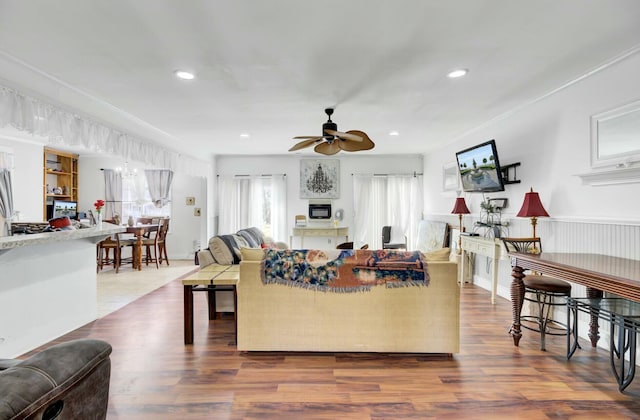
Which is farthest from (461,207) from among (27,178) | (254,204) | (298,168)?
(27,178)

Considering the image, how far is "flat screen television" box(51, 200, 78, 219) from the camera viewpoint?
20.6 feet

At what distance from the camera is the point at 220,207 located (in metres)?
7.17

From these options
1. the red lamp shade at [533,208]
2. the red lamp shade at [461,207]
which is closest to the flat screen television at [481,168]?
the red lamp shade at [461,207]

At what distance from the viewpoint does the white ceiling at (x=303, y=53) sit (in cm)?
197

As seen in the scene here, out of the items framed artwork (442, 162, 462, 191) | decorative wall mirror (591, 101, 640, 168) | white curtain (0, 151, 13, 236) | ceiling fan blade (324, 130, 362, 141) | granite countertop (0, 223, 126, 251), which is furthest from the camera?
framed artwork (442, 162, 462, 191)

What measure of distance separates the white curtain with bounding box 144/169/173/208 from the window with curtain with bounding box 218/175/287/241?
4.18 feet

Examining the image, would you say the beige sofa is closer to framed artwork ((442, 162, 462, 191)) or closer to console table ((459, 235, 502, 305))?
console table ((459, 235, 502, 305))

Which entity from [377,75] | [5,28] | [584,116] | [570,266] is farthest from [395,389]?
[5,28]

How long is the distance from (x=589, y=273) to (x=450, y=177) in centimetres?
401

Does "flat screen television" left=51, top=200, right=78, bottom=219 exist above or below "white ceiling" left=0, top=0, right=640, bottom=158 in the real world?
below

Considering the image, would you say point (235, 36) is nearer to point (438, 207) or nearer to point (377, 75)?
point (377, 75)

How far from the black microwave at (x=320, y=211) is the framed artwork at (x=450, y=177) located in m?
2.41

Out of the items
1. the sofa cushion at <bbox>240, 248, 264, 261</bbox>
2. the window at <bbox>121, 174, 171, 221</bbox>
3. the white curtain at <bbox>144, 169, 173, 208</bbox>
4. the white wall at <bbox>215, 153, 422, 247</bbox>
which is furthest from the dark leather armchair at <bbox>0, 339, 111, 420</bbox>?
the window at <bbox>121, 174, 171, 221</bbox>

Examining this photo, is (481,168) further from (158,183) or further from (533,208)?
(158,183)
